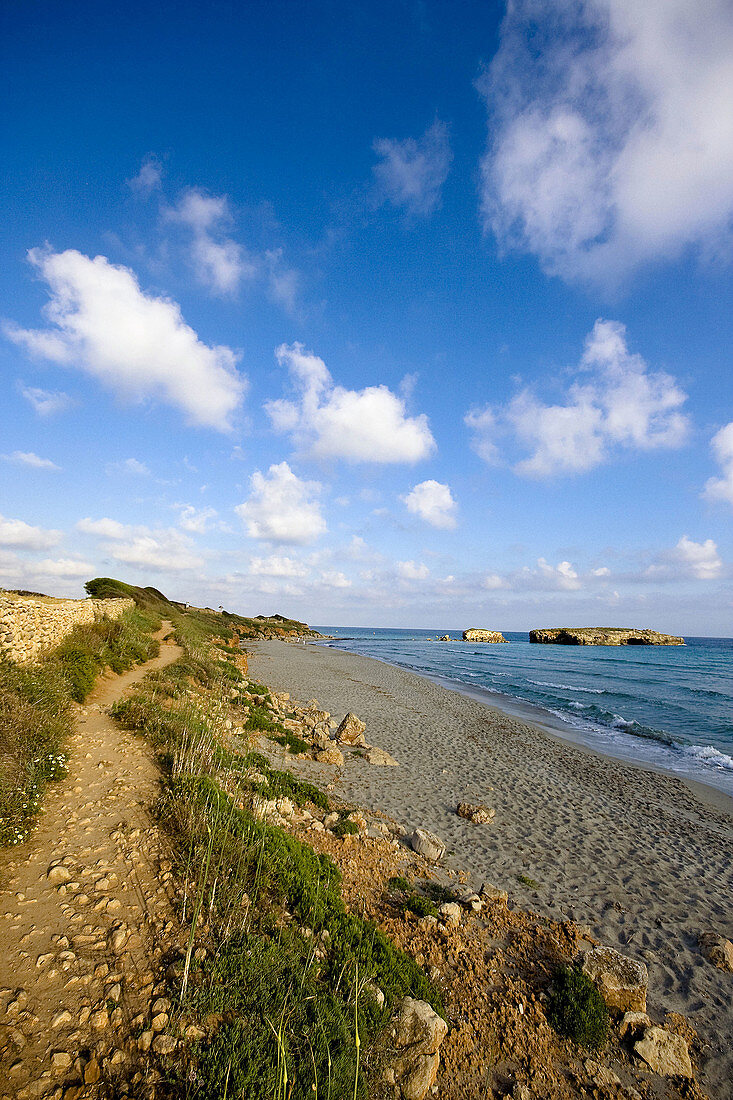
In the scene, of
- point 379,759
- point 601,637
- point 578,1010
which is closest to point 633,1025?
point 578,1010

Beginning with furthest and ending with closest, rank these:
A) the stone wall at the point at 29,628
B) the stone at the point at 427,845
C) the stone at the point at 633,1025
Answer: the stone wall at the point at 29,628 < the stone at the point at 427,845 < the stone at the point at 633,1025

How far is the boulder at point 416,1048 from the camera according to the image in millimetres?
4133

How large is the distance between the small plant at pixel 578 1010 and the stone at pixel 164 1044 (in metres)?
4.44

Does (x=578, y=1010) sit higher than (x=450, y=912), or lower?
lower

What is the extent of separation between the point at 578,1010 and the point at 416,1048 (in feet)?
7.81

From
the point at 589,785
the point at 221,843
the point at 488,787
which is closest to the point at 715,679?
the point at 589,785

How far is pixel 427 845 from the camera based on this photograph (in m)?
8.90

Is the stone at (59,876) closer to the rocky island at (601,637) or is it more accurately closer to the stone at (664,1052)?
the stone at (664,1052)

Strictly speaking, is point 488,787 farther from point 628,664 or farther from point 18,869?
point 628,664

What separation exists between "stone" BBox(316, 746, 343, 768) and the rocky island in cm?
11878

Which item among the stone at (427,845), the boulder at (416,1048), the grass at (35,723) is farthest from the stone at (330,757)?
the boulder at (416,1048)

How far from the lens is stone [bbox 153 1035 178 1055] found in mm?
3637

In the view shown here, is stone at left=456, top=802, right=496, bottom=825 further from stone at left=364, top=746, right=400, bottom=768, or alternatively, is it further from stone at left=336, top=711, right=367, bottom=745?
stone at left=336, top=711, right=367, bottom=745

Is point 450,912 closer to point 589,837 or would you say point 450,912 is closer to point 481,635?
point 589,837
